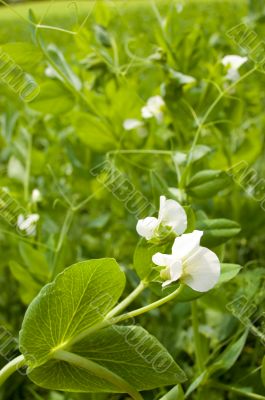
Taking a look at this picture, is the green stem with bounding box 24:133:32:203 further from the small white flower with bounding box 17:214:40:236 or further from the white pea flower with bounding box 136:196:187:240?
the white pea flower with bounding box 136:196:187:240

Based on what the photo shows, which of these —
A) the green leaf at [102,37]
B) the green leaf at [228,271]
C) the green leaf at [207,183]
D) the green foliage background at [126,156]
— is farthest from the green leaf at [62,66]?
the green leaf at [228,271]

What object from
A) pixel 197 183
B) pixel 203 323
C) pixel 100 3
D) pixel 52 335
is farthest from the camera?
pixel 100 3

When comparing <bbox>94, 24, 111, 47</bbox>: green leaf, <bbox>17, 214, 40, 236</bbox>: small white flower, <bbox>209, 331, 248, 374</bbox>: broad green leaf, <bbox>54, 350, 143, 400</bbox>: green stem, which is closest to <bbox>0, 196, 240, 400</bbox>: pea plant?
<bbox>54, 350, 143, 400</bbox>: green stem

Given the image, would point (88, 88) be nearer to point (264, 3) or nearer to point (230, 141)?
point (230, 141)

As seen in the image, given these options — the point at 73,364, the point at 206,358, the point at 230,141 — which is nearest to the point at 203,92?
the point at 230,141

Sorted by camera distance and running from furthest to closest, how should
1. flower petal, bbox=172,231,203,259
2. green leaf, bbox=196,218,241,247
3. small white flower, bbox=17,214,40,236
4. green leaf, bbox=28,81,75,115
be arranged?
1. green leaf, bbox=28,81,75,115
2. small white flower, bbox=17,214,40,236
3. green leaf, bbox=196,218,241,247
4. flower petal, bbox=172,231,203,259

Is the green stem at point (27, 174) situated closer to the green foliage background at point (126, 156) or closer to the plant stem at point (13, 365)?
the green foliage background at point (126, 156)

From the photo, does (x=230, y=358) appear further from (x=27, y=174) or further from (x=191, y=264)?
(x=27, y=174)
